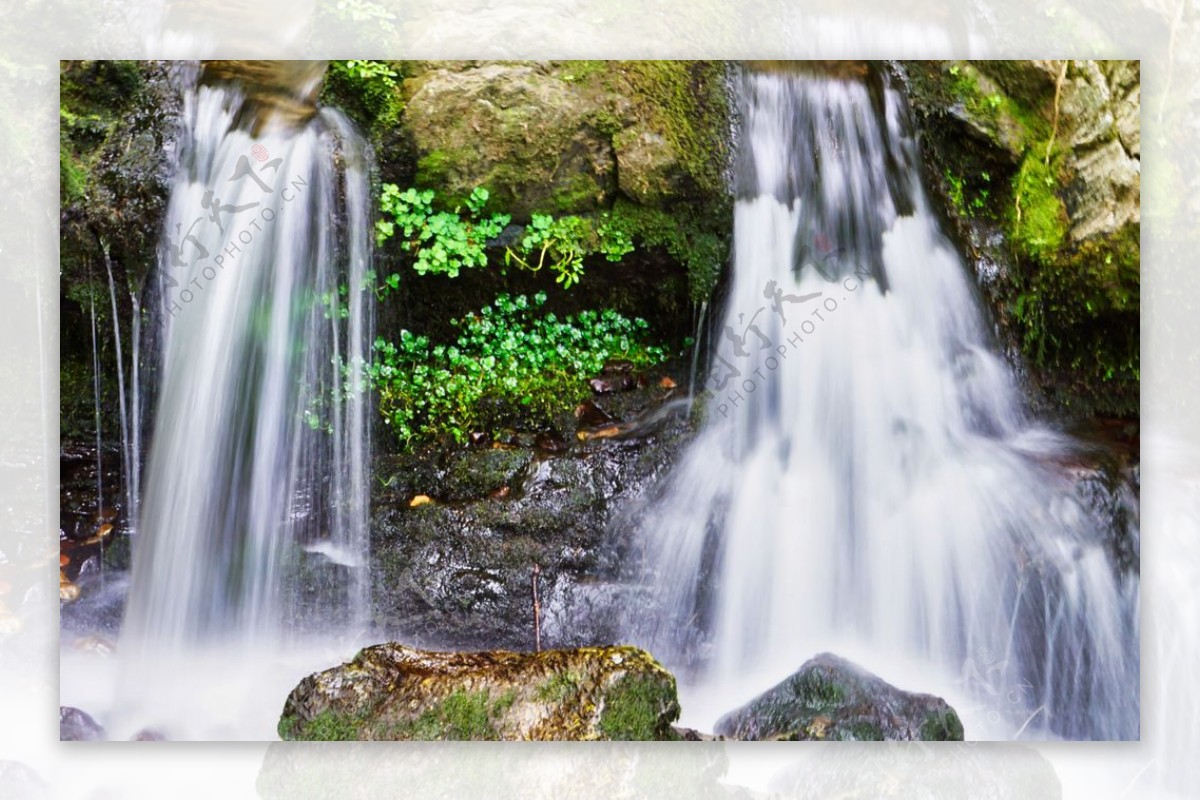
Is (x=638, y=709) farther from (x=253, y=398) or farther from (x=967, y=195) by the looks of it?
(x=967, y=195)

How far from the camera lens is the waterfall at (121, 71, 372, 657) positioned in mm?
2090

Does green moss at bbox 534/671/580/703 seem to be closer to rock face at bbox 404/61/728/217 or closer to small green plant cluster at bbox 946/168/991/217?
rock face at bbox 404/61/728/217

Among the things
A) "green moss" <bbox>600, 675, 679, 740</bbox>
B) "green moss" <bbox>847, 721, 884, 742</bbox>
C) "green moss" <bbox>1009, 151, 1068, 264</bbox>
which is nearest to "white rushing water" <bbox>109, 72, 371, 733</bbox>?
"green moss" <bbox>600, 675, 679, 740</bbox>

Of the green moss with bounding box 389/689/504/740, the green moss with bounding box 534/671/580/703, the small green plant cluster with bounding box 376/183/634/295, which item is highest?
the small green plant cluster with bounding box 376/183/634/295

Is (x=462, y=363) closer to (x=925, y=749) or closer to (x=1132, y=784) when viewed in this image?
(x=925, y=749)

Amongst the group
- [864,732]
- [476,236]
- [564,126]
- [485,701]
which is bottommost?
[864,732]

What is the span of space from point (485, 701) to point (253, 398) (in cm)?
106

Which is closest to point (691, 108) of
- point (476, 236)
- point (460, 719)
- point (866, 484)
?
point (476, 236)

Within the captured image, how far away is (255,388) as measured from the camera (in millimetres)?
2123

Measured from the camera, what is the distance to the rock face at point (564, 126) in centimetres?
210

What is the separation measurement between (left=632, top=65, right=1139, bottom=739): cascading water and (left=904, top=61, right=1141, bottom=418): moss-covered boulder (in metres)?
0.10

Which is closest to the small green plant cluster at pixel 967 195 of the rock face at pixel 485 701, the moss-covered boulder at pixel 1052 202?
the moss-covered boulder at pixel 1052 202

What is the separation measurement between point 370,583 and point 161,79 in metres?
1.51

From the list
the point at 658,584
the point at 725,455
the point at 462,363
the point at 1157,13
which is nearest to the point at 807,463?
the point at 725,455
